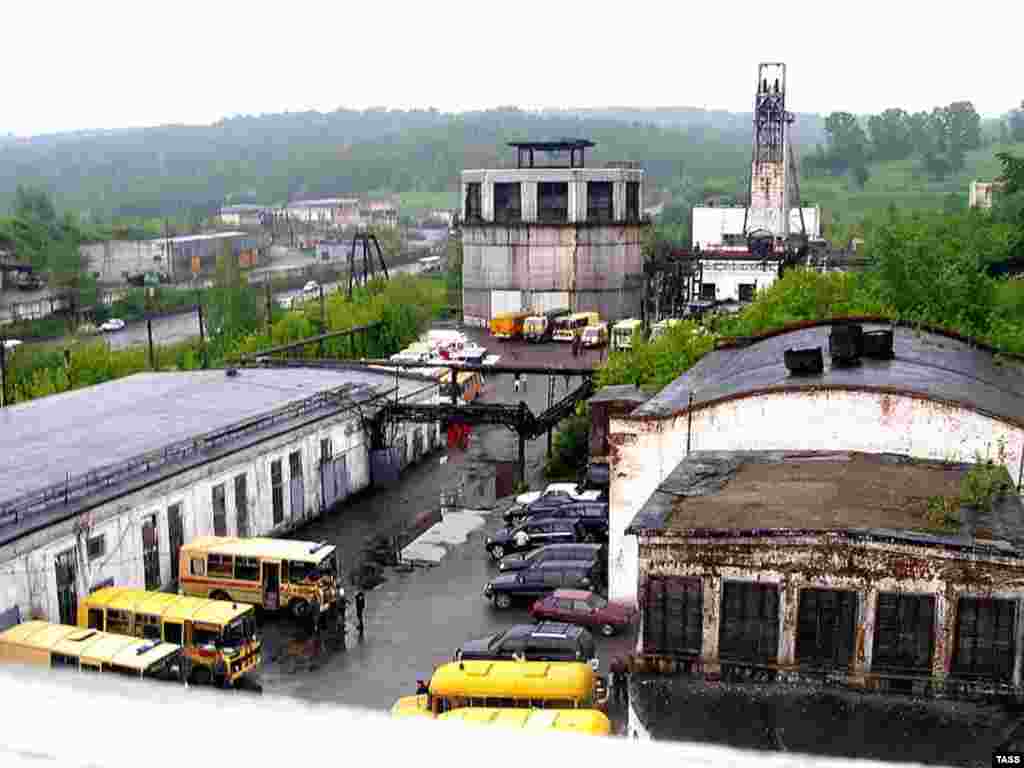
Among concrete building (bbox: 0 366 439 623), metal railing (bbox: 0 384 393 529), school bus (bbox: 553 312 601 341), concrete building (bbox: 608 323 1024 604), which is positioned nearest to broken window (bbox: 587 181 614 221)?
school bus (bbox: 553 312 601 341)

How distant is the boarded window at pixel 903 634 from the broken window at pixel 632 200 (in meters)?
33.0

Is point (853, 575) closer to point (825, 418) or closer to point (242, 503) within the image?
point (825, 418)

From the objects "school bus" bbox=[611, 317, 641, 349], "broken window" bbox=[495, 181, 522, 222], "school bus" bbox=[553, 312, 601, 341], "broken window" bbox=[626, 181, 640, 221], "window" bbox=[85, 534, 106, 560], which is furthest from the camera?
"broken window" bbox=[626, 181, 640, 221]

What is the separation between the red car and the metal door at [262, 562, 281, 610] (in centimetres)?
372

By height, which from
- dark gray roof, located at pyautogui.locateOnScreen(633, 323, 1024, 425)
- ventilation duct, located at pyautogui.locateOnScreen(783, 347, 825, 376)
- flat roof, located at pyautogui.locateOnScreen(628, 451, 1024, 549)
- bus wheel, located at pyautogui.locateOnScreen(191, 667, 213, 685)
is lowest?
bus wheel, located at pyautogui.locateOnScreen(191, 667, 213, 685)

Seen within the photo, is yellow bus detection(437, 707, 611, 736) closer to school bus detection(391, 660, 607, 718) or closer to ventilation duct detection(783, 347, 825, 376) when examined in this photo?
school bus detection(391, 660, 607, 718)

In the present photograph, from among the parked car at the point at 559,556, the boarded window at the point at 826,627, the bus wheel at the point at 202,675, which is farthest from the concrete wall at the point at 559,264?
the boarded window at the point at 826,627

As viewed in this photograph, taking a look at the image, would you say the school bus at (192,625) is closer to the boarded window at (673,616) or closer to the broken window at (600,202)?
the boarded window at (673,616)

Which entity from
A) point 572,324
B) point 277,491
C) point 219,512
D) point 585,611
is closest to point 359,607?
point 585,611

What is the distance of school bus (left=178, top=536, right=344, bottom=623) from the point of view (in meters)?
14.7

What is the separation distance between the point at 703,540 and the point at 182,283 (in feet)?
207

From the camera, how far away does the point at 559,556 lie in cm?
1570

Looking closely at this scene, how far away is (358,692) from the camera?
1262 cm

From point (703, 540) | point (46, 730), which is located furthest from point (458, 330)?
point (46, 730)
